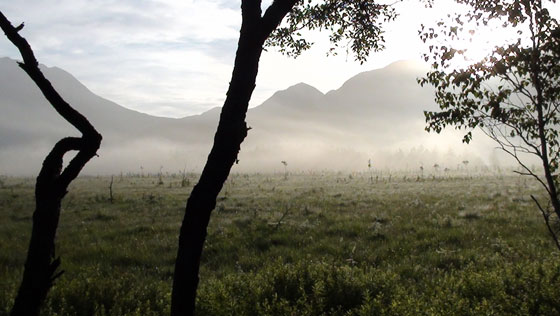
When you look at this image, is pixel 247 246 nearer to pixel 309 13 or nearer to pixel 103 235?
pixel 103 235

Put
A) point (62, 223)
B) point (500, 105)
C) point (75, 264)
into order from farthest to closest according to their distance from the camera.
→ 1. point (62, 223)
2. point (75, 264)
3. point (500, 105)

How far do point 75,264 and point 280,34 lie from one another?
8468 millimetres

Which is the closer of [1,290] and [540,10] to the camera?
[540,10]

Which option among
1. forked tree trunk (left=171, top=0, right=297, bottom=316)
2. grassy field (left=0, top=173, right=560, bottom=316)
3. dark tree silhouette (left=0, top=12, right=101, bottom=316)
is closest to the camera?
dark tree silhouette (left=0, top=12, right=101, bottom=316)

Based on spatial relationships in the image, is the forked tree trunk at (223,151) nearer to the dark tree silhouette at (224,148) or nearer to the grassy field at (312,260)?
the dark tree silhouette at (224,148)

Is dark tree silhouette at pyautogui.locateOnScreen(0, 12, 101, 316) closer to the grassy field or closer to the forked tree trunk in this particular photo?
the forked tree trunk

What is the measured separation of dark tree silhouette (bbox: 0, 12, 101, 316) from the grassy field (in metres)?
2.94

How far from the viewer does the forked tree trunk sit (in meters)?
4.76

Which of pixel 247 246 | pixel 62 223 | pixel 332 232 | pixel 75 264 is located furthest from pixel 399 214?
pixel 62 223

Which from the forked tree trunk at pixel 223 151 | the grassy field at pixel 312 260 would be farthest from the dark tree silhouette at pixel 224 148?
the grassy field at pixel 312 260

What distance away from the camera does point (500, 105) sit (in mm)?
8266

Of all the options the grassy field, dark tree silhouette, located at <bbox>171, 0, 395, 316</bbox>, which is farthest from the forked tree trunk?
the grassy field

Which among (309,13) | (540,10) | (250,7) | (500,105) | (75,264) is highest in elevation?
(309,13)

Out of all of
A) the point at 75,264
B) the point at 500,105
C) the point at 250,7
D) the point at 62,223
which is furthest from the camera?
the point at 62,223
